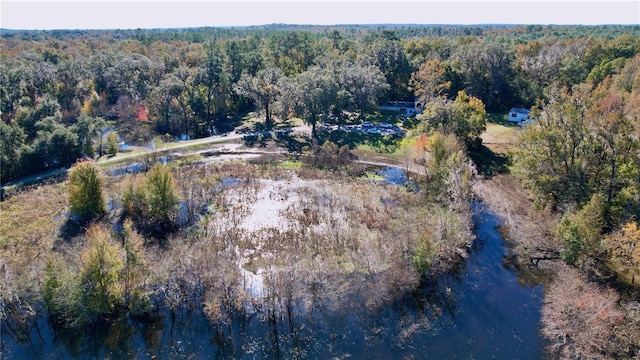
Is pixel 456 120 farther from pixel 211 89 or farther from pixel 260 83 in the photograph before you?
pixel 211 89

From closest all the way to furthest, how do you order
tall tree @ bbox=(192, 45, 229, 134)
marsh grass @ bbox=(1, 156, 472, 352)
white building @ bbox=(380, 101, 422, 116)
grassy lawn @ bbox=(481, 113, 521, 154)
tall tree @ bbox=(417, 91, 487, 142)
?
marsh grass @ bbox=(1, 156, 472, 352) < tall tree @ bbox=(417, 91, 487, 142) < grassy lawn @ bbox=(481, 113, 521, 154) < tall tree @ bbox=(192, 45, 229, 134) < white building @ bbox=(380, 101, 422, 116)

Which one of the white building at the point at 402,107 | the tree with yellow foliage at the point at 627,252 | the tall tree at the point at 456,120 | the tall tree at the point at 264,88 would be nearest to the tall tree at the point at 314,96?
the tall tree at the point at 264,88

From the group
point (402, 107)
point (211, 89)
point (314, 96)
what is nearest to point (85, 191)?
point (314, 96)

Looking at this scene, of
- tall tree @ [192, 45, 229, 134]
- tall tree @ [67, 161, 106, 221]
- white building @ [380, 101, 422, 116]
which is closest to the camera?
tall tree @ [67, 161, 106, 221]

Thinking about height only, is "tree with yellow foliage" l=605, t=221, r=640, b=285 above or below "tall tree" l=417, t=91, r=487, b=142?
below

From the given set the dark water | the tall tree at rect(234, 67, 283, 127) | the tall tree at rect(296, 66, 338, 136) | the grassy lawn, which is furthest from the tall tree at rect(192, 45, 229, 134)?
the dark water

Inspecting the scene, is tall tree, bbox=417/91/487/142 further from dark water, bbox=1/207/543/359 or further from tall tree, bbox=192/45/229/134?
tall tree, bbox=192/45/229/134

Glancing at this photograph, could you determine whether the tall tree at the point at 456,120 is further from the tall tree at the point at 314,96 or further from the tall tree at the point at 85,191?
the tall tree at the point at 85,191

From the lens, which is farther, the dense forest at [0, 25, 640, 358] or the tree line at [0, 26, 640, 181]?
the tree line at [0, 26, 640, 181]
